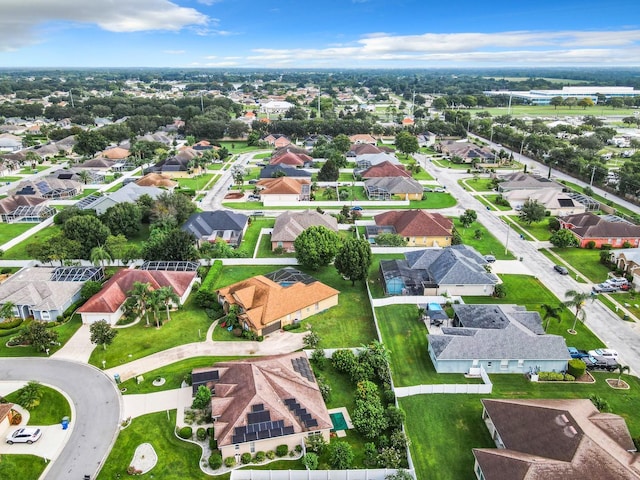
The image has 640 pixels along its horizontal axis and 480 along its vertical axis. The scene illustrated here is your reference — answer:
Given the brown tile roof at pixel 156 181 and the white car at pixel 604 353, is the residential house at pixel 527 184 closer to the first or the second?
the white car at pixel 604 353

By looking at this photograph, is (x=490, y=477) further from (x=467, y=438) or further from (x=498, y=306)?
(x=498, y=306)

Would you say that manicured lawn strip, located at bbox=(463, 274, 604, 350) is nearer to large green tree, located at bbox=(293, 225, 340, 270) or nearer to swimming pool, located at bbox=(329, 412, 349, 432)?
large green tree, located at bbox=(293, 225, 340, 270)

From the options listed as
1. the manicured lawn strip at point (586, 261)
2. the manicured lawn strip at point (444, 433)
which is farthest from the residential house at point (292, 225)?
the manicured lawn strip at point (586, 261)

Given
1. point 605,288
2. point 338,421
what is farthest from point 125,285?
point 605,288

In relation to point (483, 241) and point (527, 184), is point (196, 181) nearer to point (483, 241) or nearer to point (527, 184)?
point (483, 241)

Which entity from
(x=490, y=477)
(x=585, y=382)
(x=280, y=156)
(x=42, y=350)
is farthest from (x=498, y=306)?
(x=280, y=156)

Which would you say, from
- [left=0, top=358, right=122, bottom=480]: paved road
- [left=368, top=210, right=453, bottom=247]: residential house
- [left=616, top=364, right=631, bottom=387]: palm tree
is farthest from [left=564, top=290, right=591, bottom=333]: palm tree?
[left=0, top=358, right=122, bottom=480]: paved road
